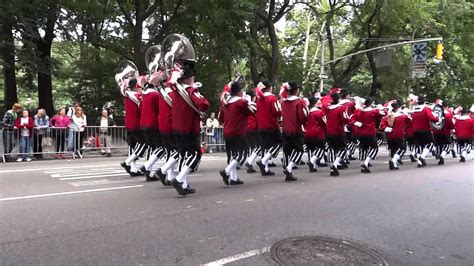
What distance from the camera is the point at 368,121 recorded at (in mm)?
11570

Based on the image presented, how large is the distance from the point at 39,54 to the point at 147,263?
16054mm

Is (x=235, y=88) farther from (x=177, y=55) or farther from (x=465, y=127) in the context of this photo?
(x=465, y=127)

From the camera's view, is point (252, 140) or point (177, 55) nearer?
point (177, 55)

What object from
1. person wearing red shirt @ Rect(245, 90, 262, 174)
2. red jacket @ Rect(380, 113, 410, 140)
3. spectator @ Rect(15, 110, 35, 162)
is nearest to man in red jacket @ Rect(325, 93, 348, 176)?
person wearing red shirt @ Rect(245, 90, 262, 174)

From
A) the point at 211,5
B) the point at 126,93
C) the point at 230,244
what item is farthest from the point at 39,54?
the point at 230,244

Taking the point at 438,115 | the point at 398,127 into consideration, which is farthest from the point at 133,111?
the point at 438,115

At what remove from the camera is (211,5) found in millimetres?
20078

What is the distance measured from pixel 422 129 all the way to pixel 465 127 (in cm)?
383

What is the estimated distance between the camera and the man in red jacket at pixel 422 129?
13227 millimetres

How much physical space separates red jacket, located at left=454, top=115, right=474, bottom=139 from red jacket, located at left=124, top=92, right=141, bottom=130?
1231 cm

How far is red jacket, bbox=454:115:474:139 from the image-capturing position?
52.4 ft

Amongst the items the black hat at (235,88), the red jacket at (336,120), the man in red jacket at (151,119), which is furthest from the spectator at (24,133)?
the red jacket at (336,120)

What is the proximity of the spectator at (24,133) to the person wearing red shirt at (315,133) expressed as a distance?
817cm

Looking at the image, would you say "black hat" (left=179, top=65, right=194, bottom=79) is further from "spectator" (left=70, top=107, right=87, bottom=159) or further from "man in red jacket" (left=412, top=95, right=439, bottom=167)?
"man in red jacket" (left=412, top=95, right=439, bottom=167)
